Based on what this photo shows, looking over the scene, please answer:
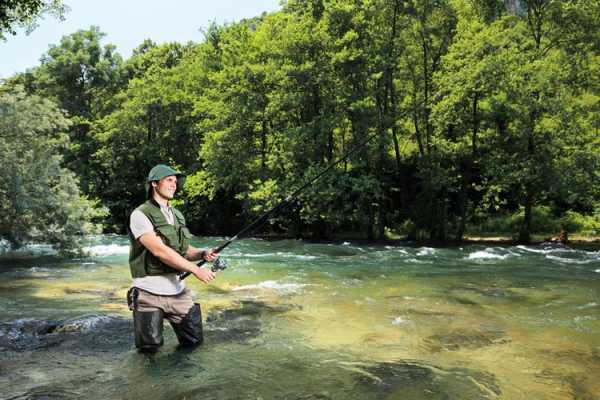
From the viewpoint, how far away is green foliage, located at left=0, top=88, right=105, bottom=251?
1537 cm

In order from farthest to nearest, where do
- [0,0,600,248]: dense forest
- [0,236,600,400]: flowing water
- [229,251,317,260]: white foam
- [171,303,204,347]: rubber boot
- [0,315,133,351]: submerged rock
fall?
1. [0,0,600,248]: dense forest
2. [229,251,317,260]: white foam
3. [0,315,133,351]: submerged rock
4. [171,303,204,347]: rubber boot
5. [0,236,600,400]: flowing water

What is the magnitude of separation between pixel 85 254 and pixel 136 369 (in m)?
14.0

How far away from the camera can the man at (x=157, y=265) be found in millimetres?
4703

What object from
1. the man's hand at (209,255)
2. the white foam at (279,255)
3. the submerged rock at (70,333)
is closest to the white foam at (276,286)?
the submerged rock at (70,333)

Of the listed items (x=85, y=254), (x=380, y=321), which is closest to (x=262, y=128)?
(x=85, y=254)

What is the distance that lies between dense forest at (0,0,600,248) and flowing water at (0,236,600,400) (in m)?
9.44

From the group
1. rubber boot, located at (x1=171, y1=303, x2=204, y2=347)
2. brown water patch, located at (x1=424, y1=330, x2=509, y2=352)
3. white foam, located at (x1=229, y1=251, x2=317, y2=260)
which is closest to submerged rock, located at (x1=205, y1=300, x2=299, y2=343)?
rubber boot, located at (x1=171, y1=303, x2=204, y2=347)

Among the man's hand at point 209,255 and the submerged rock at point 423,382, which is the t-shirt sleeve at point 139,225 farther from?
the submerged rock at point 423,382

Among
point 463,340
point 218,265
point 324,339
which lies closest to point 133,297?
point 218,265

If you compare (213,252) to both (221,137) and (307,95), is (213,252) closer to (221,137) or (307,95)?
(307,95)

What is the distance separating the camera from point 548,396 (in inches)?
175

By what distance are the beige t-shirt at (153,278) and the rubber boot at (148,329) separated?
9.0 inches

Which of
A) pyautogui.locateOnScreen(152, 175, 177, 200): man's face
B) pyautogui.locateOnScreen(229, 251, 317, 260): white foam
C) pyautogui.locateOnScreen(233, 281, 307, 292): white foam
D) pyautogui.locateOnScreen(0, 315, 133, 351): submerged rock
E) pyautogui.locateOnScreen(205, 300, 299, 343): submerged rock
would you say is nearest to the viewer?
pyautogui.locateOnScreen(152, 175, 177, 200): man's face

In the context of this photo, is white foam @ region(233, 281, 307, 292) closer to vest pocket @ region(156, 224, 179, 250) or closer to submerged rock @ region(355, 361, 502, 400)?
submerged rock @ region(355, 361, 502, 400)
